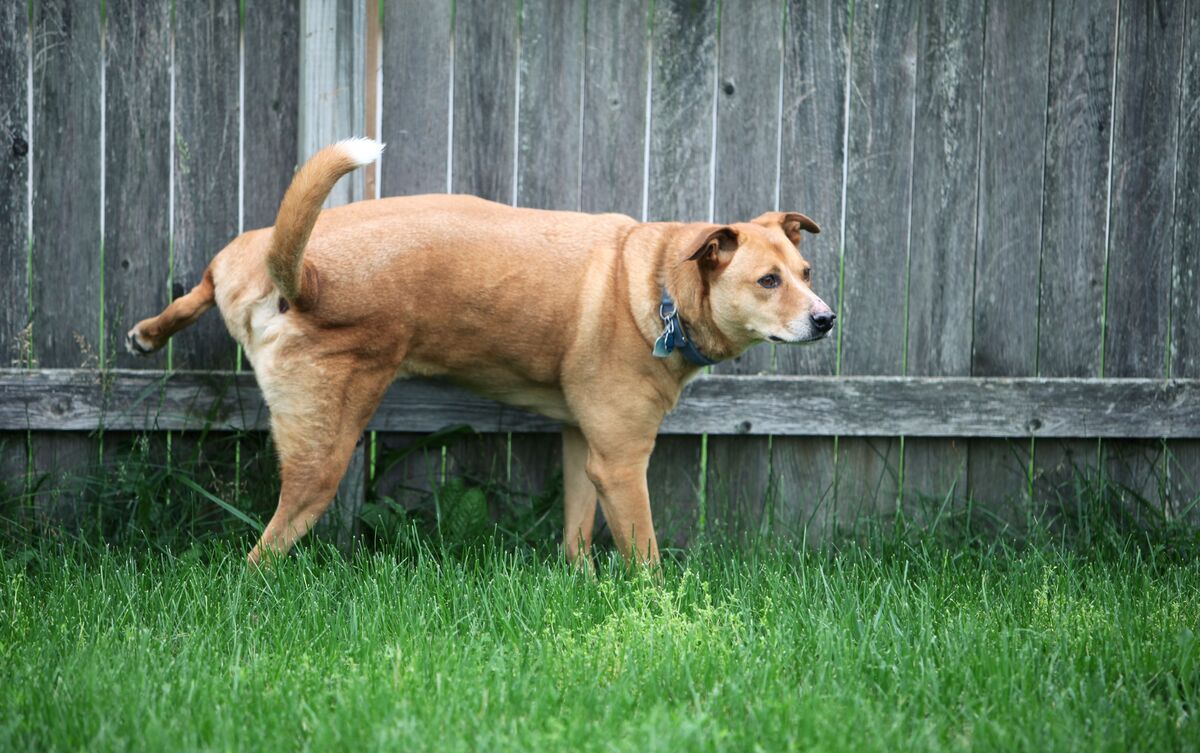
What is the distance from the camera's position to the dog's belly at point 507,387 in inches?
166

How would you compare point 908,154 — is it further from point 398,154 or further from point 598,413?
point 398,154

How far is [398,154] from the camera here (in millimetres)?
4512

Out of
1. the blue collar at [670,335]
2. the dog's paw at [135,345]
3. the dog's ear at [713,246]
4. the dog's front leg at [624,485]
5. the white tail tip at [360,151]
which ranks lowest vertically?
the dog's front leg at [624,485]

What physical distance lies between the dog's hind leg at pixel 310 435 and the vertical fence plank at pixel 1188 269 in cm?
345

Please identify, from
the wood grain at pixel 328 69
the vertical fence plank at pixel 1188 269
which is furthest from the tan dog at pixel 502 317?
the vertical fence plank at pixel 1188 269

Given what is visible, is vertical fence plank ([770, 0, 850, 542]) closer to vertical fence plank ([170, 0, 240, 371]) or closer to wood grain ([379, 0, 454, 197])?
wood grain ([379, 0, 454, 197])

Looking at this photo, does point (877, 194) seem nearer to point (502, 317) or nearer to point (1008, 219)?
point (1008, 219)

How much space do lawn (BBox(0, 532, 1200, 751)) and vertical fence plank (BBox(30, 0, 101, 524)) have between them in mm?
532

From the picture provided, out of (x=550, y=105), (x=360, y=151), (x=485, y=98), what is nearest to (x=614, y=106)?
(x=550, y=105)

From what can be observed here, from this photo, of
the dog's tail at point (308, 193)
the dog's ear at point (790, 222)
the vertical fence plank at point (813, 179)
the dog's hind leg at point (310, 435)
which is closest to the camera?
the dog's tail at point (308, 193)

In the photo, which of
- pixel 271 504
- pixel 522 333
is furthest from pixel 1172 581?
pixel 271 504

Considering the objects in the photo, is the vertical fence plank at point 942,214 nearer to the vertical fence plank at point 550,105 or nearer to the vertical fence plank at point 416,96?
the vertical fence plank at point 550,105

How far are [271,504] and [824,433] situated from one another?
2.26m

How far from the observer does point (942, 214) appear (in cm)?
482
